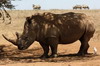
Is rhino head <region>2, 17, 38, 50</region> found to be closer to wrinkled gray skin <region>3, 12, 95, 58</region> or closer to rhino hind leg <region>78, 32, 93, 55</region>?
wrinkled gray skin <region>3, 12, 95, 58</region>

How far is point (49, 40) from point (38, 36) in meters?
0.51

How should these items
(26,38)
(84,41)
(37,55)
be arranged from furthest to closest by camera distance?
(37,55), (84,41), (26,38)

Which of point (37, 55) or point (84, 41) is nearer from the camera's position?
point (84, 41)

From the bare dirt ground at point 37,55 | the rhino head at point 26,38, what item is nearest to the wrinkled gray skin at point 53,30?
the rhino head at point 26,38

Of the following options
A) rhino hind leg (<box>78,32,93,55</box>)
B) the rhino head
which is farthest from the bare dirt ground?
the rhino head

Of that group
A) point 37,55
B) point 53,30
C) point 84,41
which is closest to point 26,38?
point 53,30

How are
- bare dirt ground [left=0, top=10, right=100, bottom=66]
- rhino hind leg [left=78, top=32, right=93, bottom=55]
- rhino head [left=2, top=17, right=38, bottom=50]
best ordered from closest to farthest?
bare dirt ground [left=0, top=10, right=100, bottom=66], rhino head [left=2, top=17, right=38, bottom=50], rhino hind leg [left=78, top=32, right=93, bottom=55]

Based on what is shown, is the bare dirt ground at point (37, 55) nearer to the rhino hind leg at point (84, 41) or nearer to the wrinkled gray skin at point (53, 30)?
the rhino hind leg at point (84, 41)

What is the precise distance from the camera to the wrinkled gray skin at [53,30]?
577 inches

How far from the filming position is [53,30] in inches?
579

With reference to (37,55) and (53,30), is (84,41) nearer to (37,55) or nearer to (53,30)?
(53,30)

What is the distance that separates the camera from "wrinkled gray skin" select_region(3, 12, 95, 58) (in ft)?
48.1

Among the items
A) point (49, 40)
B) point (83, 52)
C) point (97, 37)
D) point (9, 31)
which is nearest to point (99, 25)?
point (97, 37)

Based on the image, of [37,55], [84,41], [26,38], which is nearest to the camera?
[26,38]
